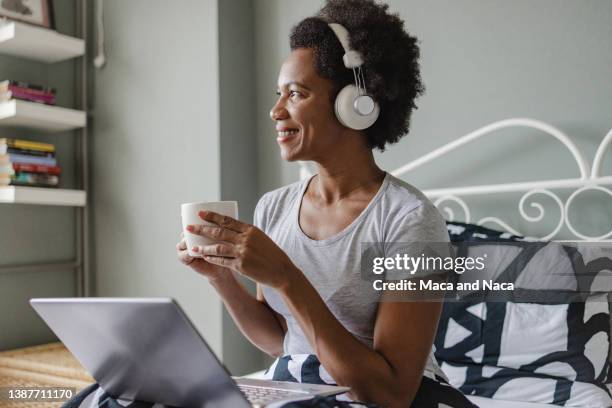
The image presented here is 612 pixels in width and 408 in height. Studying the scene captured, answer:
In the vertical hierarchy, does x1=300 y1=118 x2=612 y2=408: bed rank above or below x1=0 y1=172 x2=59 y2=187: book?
below

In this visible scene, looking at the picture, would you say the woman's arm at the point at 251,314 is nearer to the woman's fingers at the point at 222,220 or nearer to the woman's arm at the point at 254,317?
the woman's arm at the point at 254,317

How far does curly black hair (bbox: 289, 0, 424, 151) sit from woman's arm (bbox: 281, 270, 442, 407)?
15.3 inches

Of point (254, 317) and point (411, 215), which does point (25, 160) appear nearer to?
point (254, 317)

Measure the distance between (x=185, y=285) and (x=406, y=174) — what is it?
3.12 ft

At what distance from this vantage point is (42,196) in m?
2.49

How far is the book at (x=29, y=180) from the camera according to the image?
2.41 m

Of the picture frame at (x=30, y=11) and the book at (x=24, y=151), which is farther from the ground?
the picture frame at (x=30, y=11)

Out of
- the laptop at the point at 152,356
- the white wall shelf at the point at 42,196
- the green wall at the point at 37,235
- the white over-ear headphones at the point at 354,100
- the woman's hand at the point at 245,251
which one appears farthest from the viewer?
the green wall at the point at 37,235

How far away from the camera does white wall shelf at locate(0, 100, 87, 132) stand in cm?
240

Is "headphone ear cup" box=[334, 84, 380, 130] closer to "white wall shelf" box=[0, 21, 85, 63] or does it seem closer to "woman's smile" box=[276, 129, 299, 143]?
"woman's smile" box=[276, 129, 299, 143]

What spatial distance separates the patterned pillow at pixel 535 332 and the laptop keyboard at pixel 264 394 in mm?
874

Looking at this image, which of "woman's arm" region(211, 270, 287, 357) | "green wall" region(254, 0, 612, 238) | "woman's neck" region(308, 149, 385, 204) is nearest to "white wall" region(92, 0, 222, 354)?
"green wall" region(254, 0, 612, 238)

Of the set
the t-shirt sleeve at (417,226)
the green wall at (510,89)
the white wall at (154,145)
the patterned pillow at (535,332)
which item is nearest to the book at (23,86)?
the white wall at (154,145)

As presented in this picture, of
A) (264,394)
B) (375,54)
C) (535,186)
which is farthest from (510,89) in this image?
(264,394)
